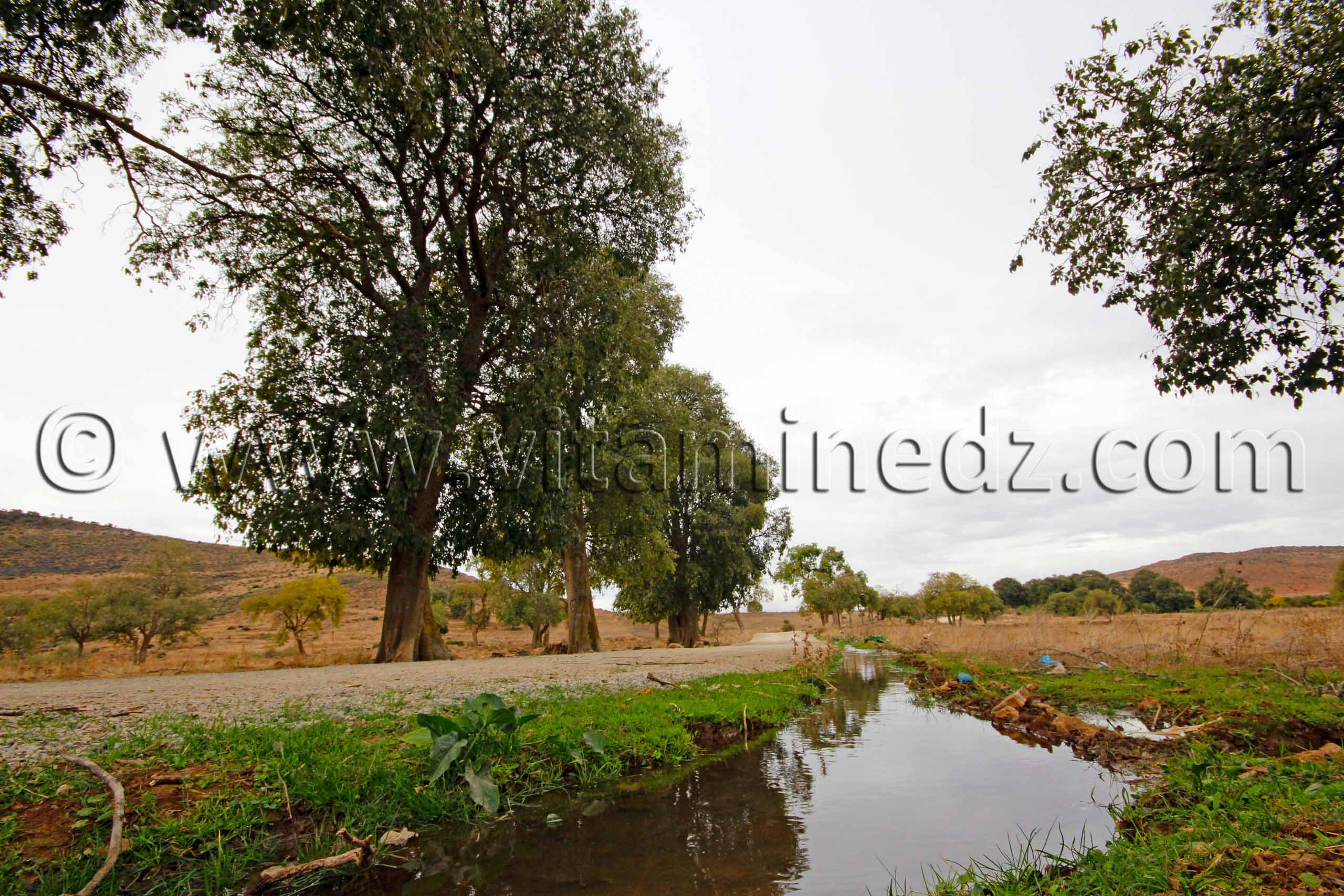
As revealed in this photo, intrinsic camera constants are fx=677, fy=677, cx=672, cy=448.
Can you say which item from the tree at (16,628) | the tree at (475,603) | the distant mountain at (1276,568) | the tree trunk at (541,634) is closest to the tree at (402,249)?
the tree at (16,628)

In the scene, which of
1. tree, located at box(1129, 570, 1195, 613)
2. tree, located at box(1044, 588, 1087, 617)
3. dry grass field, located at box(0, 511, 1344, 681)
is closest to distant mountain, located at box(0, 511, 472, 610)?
dry grass field, located at box(0, 511, 1344, 681)

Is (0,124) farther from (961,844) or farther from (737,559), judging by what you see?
(737,559)

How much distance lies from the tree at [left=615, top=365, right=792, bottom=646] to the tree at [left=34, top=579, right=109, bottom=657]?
78.7 feet

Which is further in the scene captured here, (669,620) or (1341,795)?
(669,620)

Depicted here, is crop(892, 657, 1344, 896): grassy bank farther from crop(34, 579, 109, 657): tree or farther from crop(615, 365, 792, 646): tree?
crop(34, 579, 109, 657): tree

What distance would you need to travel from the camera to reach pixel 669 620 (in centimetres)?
4016

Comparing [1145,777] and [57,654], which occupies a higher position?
[1145,777]

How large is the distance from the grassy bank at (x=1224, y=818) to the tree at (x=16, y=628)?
38.6 m

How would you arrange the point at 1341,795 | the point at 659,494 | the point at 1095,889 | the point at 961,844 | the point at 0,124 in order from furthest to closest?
the point at 659,494 → the point at 0,124 → the point at 961,844 → the point at 1341,795 → the point at 1095,889

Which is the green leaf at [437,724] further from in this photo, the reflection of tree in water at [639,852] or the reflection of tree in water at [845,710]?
the reflection of tree in water at [845,710]

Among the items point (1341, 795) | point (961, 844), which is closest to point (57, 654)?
point (961, 844)

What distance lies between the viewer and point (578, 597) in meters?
27.0

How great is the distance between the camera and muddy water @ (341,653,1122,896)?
3.75 meters

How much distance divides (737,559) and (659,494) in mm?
12811
